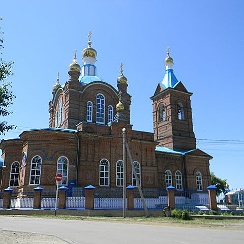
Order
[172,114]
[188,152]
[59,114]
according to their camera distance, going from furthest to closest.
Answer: [172,114]
[59,114]
[188,152]

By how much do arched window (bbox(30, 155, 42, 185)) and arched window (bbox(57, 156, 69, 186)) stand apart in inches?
46.8

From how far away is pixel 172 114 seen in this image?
26.6 metres

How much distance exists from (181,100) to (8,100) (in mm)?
21234

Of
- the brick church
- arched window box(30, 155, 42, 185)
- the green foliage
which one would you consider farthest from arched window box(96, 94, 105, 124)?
the green foliage

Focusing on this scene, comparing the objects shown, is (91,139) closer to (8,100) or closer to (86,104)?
(86,104)

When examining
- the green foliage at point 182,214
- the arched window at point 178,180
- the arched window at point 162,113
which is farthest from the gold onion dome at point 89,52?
the green foliage at point 182,214

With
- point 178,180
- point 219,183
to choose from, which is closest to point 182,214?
point 178,180

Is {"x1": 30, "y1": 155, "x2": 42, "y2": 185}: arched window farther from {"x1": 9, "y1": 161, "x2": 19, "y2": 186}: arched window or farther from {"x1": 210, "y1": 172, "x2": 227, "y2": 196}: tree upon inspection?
{"x1": 210, "y1": 172, "x2": 227, "y2": 196}: tree

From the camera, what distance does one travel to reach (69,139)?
19453 millimetres

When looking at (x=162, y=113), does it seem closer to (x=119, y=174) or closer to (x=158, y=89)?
(x=158, y=89)

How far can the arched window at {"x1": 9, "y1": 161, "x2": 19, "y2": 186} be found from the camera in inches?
781

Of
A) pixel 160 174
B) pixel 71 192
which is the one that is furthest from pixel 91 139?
pixel 160 174

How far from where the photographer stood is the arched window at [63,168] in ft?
61.5

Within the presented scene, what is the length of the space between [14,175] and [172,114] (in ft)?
47.1
